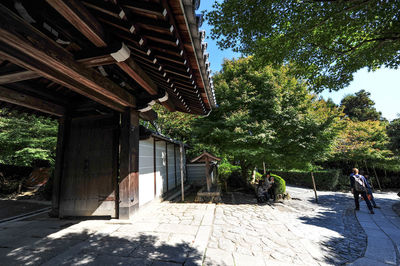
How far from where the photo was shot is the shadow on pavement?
2481 mm

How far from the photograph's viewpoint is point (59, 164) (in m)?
4.55

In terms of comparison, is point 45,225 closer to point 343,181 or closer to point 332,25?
point 332,25

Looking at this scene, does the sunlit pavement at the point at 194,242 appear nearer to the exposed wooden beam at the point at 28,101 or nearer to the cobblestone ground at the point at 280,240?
the cobblestone ground at the point at 280,240

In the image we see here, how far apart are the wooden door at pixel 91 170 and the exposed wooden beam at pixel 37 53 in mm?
1913

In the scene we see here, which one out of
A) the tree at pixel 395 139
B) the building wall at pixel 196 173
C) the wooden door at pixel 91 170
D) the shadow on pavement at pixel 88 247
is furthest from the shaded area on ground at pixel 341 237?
the tree at pixel 395 139

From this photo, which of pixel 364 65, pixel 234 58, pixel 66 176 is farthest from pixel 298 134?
pixel 66 176

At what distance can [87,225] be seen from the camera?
3881mm

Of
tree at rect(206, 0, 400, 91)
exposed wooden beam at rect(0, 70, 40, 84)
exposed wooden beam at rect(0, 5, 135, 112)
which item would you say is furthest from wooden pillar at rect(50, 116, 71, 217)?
tree at rect(206, 0, 400, 91)

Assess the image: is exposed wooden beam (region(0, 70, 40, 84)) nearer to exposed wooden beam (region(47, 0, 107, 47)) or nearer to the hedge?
exposed wooden beam (region(47, 0, 107, 47))

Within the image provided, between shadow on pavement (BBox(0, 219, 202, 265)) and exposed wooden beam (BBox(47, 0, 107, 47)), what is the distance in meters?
3.11

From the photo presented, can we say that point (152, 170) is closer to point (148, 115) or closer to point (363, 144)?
point (148, 115)

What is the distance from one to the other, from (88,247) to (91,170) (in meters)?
2.12

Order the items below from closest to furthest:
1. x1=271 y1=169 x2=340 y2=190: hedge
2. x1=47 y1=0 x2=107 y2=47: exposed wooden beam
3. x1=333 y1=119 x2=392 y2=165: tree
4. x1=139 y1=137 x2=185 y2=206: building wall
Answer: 1. x1=47 y1=0 x2=107 y2=47: exposed wooden beam
2. x1=139 y1=137 x2=185 y2=206: building wall
3. x1=333 y1=119 x2=392 y2=165: tree
4. x1=271 y1=169 x2=340 y2=190: hedge

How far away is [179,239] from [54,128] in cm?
1046
